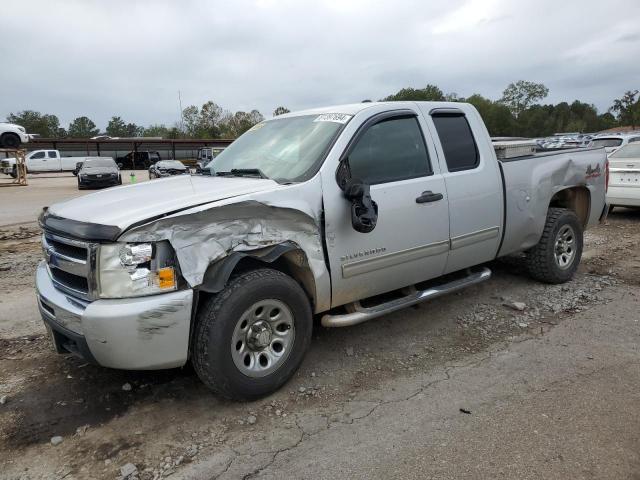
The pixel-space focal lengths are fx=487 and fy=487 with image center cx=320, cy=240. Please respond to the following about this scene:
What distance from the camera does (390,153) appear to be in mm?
3809

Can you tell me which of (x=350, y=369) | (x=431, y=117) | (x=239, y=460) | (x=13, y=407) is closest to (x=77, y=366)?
(x=13, y=407)

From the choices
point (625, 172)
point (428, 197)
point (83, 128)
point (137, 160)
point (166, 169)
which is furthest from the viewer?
point (83, 128)

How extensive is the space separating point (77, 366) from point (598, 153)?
5.76 meters

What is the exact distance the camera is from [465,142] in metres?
4.37

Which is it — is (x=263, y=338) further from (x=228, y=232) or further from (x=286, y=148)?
(x=286, y=148)

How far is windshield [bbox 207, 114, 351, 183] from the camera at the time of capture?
11.5ft

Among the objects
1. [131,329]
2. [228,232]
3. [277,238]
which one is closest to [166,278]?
[131,329]

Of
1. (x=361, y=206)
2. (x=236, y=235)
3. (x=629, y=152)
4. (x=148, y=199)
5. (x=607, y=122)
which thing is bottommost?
(x=236, y=235)

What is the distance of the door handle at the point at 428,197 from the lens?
380 cm

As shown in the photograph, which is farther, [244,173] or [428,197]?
[428,197]

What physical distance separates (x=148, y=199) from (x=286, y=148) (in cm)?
118

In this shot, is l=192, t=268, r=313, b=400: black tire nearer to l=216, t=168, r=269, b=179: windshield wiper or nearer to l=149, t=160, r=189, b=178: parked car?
l=216, t=168, r=269, b=179: windshield wiper

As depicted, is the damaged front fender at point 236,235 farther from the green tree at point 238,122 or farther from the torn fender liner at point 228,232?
the green tree at point 238,122

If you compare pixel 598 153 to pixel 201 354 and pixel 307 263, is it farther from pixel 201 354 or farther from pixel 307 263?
pixel 201 354
